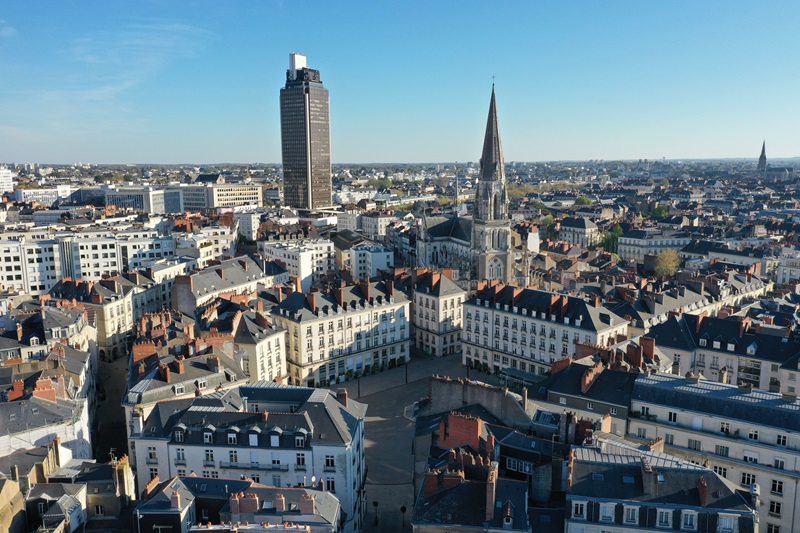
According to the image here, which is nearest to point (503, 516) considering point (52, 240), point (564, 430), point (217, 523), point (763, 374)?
point (564, 430)

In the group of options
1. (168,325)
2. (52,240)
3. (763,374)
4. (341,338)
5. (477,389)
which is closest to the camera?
(477,389)

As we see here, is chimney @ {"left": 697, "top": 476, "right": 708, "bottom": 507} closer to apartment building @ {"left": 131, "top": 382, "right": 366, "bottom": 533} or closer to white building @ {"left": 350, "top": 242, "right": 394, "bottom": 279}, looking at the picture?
apartment building @ {"left": 131, "top": 382, "right": 366, "bottom": 533}

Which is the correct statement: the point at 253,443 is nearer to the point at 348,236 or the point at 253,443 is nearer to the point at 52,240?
the point at 52,240

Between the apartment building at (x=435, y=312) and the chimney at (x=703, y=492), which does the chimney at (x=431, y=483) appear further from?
the apartment building at (x=435, y=312)

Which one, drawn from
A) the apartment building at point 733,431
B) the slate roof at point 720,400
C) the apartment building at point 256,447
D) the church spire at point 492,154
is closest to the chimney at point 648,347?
the slate roof at point 720,400

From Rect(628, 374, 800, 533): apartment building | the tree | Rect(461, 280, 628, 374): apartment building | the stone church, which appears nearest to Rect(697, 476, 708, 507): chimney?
Rect(628, 374, 800, 533): apartment building
